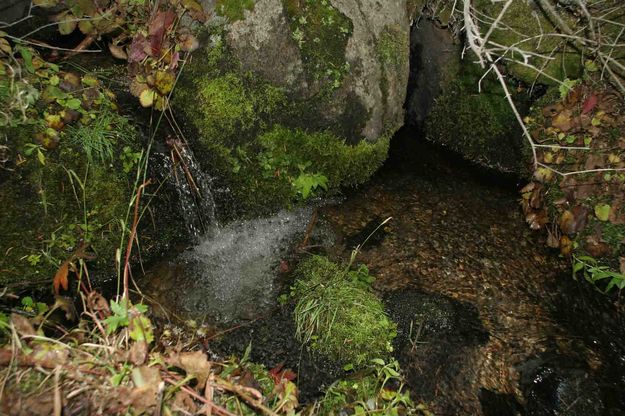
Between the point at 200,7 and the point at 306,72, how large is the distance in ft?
3.75

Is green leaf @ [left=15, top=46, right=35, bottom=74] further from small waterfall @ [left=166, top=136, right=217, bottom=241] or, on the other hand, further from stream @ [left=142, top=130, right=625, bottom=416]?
stream @ [left=142, top=130, right=625, bottom=416]

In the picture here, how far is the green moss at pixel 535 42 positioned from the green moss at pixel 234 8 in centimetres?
255

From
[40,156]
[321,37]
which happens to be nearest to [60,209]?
[40,156]

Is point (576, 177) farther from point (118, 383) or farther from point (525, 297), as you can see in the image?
point (118, 383)

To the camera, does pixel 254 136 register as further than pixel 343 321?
Yes

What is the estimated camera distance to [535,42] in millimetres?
4516

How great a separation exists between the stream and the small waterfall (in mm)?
160

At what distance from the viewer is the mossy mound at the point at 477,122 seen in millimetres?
4949

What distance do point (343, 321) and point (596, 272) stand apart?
2.43 metres

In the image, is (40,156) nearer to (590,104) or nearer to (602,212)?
(602,212)

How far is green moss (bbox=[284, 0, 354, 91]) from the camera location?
4.06 m

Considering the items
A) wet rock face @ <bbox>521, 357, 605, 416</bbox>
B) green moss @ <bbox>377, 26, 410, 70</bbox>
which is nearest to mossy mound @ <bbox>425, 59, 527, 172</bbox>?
green moss @ <bbox>377, 26, 410, 70</bbox>

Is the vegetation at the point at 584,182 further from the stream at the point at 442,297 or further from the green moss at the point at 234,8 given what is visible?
the green moss at the point at 234,8

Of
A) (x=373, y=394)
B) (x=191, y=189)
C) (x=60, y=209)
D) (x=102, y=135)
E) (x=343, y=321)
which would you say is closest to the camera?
(x=373, y=394)
